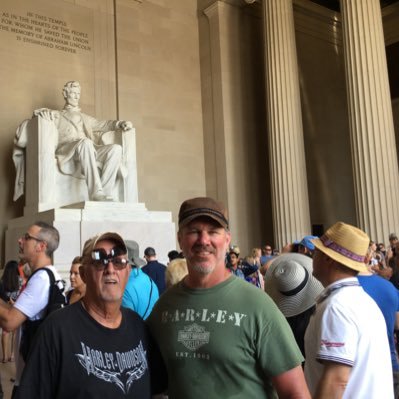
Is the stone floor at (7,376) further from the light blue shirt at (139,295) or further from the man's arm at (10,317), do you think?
the man's arm at (10,317)

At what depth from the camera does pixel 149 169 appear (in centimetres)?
1291

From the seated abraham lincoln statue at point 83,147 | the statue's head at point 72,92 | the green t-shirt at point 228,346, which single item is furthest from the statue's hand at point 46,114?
the green t-shirt at point 228,346

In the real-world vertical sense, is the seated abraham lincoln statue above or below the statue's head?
below

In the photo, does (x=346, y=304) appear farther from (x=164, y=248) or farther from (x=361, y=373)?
(x=164, y=248)

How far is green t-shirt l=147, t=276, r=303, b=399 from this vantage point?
153 cm

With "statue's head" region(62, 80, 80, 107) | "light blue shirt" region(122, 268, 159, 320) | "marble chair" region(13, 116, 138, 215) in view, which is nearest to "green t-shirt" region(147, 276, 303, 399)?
"light blue shirt" region(122, 268, 159, 320)

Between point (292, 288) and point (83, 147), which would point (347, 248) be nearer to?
point (292, 288)

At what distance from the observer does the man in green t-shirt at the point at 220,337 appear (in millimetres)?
1530

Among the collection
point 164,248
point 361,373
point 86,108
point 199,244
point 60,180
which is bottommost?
point 361,373

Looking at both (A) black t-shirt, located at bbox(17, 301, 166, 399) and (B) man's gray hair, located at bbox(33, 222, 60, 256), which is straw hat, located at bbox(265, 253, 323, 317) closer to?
(A) black t-shirt, located at bbox(17, 301, 166, 399)

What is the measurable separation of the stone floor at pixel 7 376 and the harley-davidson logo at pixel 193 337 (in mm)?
3695

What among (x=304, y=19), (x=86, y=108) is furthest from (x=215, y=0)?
(x=86, y=108)

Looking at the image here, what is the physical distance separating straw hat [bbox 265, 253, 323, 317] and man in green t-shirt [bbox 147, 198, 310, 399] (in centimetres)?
71

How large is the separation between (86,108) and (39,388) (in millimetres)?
11409
